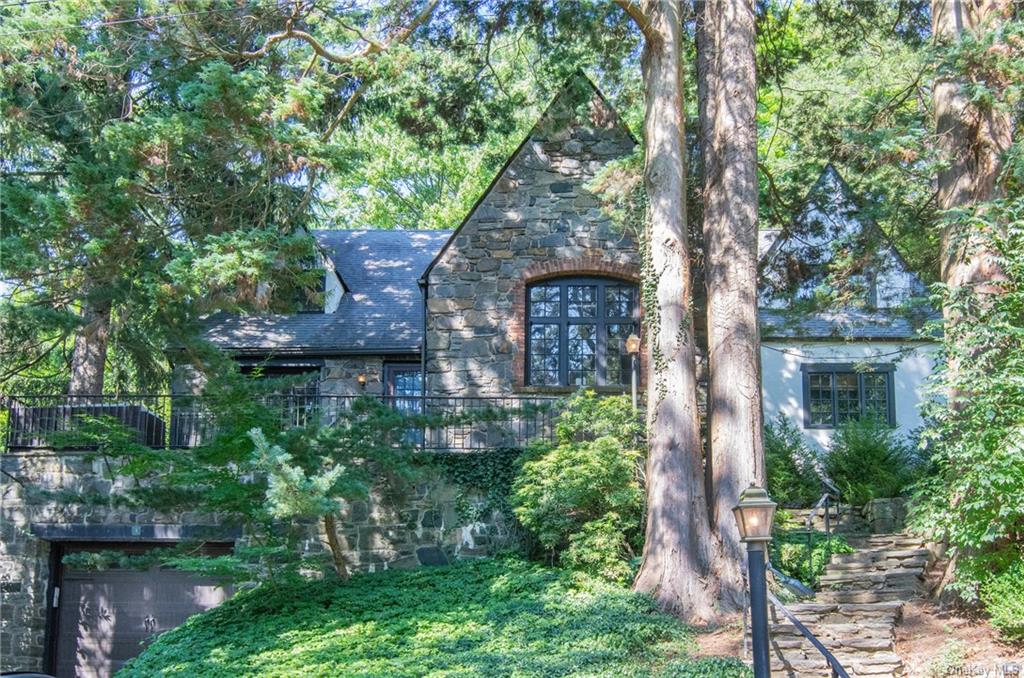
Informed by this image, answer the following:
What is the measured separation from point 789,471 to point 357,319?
779cm

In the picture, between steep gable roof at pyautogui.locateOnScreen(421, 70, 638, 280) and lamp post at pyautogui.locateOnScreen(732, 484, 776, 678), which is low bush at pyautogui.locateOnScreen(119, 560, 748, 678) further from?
steep gable roof at pyautogui.locateOnScreen(421, 70, 638, 280)

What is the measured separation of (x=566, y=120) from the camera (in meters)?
15.9

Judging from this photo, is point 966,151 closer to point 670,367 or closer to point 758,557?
point 670,367

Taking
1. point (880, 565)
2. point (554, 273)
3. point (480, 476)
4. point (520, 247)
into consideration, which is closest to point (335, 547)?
point (480, 476)

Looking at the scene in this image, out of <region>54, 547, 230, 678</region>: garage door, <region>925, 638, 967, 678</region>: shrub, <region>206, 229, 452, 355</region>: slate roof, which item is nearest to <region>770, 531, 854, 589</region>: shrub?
<region>925, 638, 967, 678</region>: shrub

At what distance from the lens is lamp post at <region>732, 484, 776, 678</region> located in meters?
6.92

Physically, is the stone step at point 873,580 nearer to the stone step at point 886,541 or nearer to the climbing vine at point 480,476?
the stone step at point 886,541

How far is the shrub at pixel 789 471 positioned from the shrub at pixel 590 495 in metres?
3.16

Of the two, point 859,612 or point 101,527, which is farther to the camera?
point 101,527

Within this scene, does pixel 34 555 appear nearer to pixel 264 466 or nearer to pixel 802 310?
pixel 264 466

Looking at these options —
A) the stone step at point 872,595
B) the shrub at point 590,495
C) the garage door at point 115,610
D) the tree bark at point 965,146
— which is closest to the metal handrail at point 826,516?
the stone step at point 872,595

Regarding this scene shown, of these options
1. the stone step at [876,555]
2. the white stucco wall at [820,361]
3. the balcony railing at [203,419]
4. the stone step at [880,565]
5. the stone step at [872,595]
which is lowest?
the stone step at [872,595]

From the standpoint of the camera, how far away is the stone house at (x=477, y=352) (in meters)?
14.0

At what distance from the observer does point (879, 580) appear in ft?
39.3
